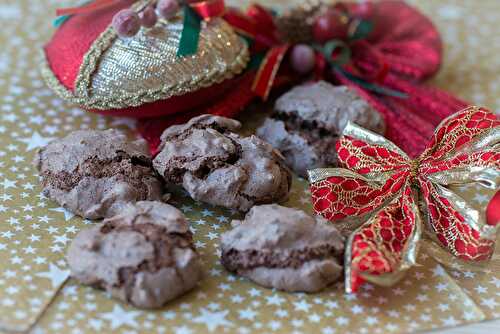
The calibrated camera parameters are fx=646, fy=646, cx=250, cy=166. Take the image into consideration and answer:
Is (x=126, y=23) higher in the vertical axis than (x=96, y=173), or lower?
higher

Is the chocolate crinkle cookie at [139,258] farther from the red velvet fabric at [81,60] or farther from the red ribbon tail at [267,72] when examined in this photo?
the red ribbon tail at [267,72]

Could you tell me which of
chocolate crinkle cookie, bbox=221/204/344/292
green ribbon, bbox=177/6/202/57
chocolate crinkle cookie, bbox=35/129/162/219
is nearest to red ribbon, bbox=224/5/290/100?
green ribbon, bbox=177/6/202/57

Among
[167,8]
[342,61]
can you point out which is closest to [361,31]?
[342,61]

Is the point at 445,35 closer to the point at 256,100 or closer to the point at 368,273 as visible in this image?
the point at 256,100

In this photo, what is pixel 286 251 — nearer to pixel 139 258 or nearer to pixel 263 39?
pixel 139 258

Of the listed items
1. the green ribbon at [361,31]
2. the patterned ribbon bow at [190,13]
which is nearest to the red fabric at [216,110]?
the patterned ribbon bow at [190,13]

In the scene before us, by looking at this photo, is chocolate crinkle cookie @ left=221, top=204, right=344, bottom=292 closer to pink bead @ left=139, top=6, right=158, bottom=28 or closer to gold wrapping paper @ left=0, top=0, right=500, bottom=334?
gold wrapping paper @ left=0, top=0, right=500, bottom=334

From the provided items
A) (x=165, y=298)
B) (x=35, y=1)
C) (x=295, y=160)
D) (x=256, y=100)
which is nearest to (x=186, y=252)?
(x=165, y=298)
